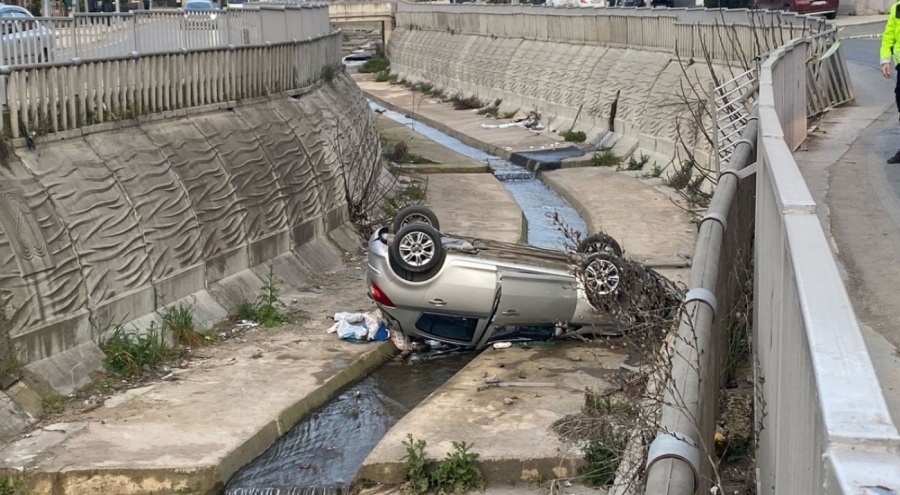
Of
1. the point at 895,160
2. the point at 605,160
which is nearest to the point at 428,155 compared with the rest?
the point at 605,160

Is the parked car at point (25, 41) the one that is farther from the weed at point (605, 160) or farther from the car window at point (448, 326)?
the weed at point (605, 160)

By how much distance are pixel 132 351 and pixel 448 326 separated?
3.65 metres

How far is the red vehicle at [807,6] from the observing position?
45031 mm

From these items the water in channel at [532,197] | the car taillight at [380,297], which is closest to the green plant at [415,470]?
the car taillight at [380,297]

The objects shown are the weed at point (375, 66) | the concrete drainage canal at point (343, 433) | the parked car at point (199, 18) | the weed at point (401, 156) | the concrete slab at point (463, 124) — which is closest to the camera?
the concrete drainage canal at point (343, 433)

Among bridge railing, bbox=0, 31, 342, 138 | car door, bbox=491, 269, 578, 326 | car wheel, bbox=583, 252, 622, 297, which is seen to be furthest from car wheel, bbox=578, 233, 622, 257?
bridge railing, bbox=0, 31, 342, 138

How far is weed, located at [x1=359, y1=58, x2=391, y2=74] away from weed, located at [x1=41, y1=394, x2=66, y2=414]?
185ft

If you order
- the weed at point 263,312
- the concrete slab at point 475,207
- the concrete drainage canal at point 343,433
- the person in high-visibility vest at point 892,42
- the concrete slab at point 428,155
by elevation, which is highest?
the person in high-visibility vest at point 892,42

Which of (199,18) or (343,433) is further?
(199,18)

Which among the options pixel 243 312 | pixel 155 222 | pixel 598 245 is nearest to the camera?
pixel 598 245

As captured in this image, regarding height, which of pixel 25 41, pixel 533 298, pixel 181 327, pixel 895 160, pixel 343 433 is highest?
pixel 25 41

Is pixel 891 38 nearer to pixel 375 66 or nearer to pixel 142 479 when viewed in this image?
pixel 142 479

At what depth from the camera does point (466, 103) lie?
1873 inches

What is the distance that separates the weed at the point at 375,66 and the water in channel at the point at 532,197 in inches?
1041
